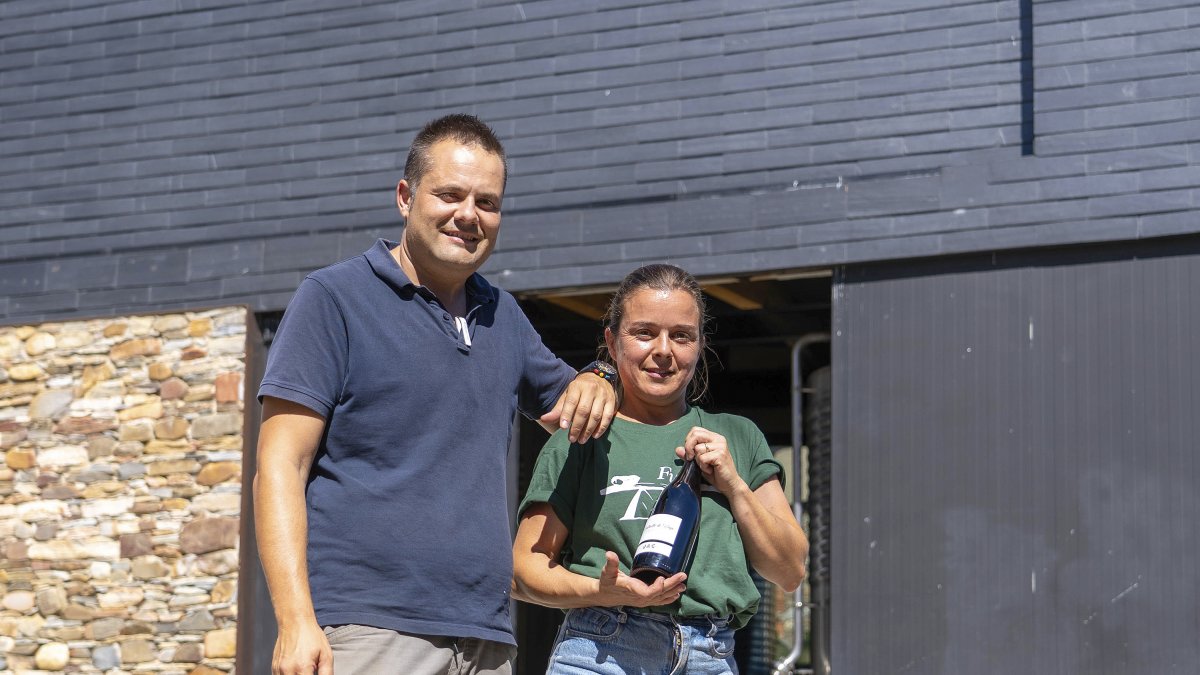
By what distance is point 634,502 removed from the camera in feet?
10.2

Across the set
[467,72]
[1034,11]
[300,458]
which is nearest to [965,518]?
[1034,11]

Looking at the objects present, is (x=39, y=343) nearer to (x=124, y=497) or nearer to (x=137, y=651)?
(x=124, y=497)

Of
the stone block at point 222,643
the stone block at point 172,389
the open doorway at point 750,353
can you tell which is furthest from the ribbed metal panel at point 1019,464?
the stone block at point 172,389

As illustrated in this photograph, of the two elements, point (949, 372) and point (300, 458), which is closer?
point (300, 458)

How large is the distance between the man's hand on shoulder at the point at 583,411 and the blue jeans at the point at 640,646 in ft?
1.32

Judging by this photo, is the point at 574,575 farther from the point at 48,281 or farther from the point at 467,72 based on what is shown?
the point at 48,281

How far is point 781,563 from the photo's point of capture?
3137 mm

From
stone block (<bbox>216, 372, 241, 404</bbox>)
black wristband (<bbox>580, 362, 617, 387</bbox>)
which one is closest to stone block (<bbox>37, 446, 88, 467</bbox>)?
stone block (<bbox>216, 372, 241, 404</bbox>)

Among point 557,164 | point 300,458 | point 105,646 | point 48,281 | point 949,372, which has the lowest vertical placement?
point 105,646

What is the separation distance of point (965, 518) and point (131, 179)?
5368 mm

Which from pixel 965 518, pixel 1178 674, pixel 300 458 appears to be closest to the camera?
pixel 300 458

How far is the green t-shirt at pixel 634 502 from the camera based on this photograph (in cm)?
309

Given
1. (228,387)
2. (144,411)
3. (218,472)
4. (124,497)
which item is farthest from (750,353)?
(124,497)

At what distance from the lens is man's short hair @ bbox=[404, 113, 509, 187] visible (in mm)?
2922
